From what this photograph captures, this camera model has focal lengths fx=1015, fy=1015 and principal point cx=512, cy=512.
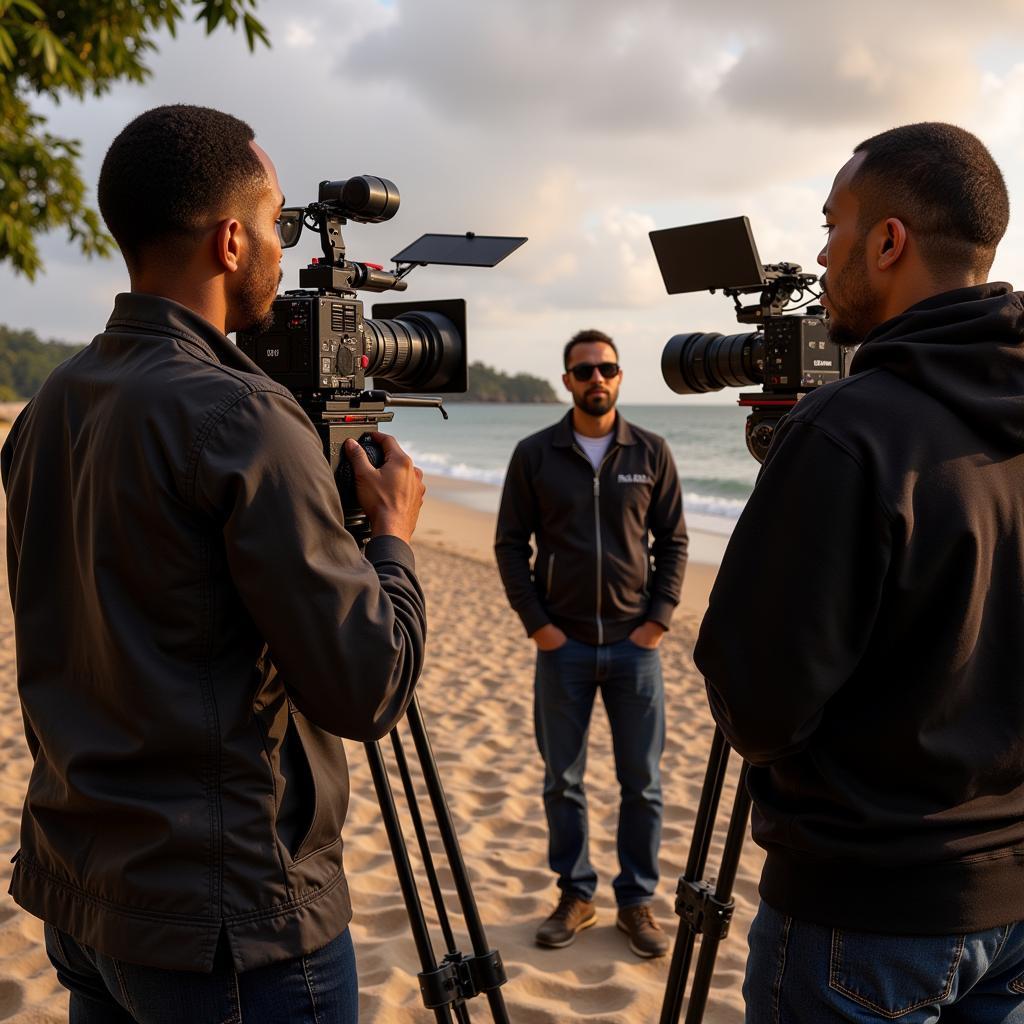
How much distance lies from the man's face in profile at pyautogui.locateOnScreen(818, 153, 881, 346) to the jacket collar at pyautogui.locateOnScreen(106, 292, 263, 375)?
0.87 metres

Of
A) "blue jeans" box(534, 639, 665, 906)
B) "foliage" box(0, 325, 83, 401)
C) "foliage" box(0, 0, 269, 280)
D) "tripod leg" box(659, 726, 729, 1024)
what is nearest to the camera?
"tripod leg" box(659, 726, 729, 1024)

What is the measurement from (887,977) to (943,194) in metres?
1.08

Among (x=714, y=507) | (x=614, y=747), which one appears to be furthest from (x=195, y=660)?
(x=714, y=507)

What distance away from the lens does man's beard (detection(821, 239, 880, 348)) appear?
1.52 metres

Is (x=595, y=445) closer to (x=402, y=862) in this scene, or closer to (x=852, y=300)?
(x=402, y=862)

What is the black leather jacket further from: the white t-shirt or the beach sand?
the white t-shirt

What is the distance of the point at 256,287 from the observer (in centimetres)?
152

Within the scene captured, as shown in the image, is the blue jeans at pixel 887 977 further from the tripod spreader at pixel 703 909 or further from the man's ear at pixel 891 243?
the man's ear at pixel 891 243

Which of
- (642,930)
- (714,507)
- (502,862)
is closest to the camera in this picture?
(642,930)

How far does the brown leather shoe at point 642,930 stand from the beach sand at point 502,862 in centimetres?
4

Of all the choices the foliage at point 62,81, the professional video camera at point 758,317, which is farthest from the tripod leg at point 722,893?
the foliage at point 62,81

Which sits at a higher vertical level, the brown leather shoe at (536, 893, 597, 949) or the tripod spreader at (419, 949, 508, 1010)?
the tripod spreader at (419, 949, 508, 1010)

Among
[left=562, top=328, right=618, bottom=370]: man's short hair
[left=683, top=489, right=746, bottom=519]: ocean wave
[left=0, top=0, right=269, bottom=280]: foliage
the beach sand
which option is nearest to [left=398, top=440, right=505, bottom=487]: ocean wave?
[left=683, top=489, right=746, bottom=519]: ocean wave

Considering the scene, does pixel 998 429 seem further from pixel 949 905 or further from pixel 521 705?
pixel 521 705
